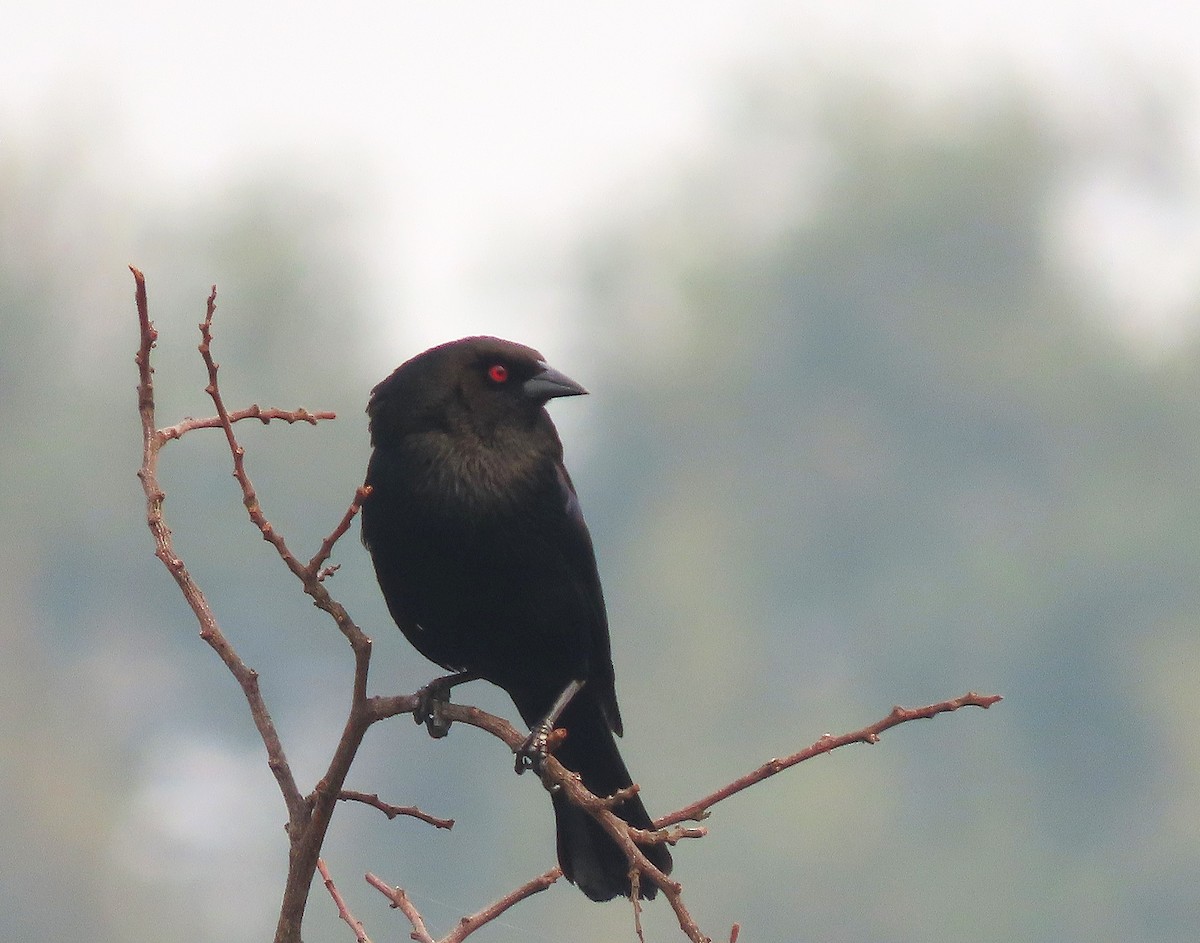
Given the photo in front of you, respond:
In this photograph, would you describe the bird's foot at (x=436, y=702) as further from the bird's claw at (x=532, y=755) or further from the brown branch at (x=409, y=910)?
the brown branch at (x=409, y=910)

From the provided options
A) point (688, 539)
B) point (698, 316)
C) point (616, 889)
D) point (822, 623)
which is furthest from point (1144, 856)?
point (616, 889)

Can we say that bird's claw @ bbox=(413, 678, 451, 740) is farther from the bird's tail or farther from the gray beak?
the gray beak

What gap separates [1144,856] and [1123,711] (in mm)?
6444

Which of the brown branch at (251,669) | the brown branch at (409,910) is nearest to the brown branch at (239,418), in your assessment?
the brown branch at (251,669)

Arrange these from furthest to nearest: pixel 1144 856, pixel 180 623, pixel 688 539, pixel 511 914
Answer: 1. pixel 688 539
2. pixel 180 623
3. pixel 1144 856
4. pixel 511 914

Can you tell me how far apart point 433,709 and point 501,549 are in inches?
22.9

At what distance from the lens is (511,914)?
50844mm

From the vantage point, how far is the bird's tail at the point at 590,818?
16.2 ft

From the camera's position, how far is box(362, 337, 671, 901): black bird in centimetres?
450

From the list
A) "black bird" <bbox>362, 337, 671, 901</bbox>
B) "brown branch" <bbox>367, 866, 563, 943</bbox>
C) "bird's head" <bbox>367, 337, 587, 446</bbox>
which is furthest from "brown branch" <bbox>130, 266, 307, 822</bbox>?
"bird's head" <bbox>367, 337, 587, 446</bbox>

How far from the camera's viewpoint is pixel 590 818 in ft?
16.3

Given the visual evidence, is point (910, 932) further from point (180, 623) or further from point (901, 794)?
point (180, 623)

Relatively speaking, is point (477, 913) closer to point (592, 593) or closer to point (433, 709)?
point (433, 709)

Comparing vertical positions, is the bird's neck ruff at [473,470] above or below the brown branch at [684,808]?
above
